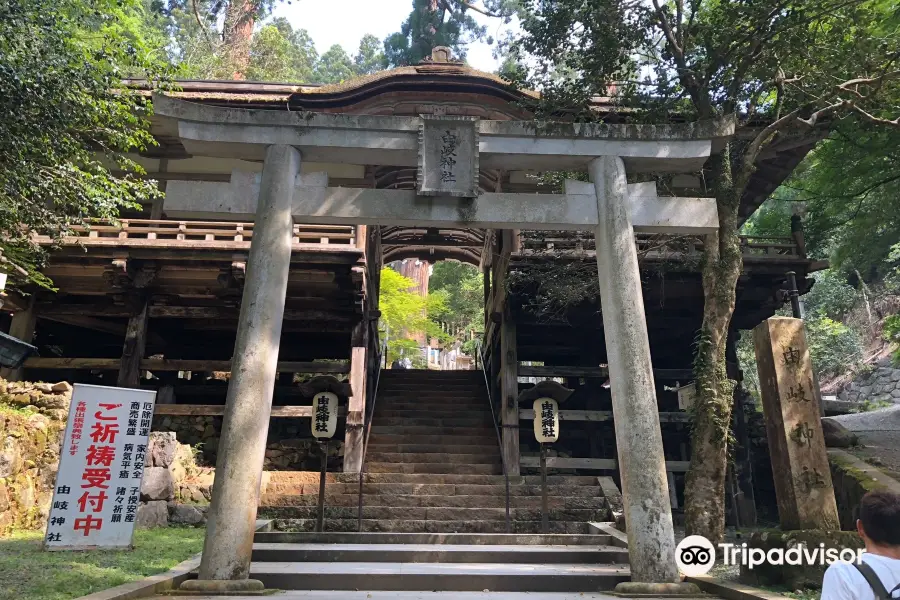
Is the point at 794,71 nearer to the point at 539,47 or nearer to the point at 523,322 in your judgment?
the point at 539,47

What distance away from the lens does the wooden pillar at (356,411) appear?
412 inches

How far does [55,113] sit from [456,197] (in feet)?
15.8

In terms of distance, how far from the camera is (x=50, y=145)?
6902 millimetres

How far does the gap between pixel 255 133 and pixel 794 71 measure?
7.33 metres

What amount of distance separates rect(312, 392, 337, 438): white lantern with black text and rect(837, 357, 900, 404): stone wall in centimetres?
2364

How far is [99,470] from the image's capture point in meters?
6.48

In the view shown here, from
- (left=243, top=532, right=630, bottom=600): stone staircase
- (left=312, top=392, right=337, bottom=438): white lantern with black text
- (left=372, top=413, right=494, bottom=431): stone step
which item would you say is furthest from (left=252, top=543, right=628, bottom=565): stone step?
(left=372, top=413, right=494, bottom=431): stone step

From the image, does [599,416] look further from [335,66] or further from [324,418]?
[335,66]

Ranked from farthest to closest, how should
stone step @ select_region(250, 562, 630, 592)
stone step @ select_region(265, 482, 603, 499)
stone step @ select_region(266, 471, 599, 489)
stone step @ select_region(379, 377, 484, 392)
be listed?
stone step @ select_region(379, 377, 484, 392)
stone step @ select_region(266, 471, 599, 489)
stone step @ select_region(265, 482, 603, 499)
stone step @ select_region(250, 562, 630, 592)

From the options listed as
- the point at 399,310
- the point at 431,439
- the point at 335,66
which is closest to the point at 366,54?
the point at 335,66

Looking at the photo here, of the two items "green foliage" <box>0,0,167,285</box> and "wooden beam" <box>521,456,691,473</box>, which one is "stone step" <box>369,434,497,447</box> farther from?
"green foliage" <box>0,0,167,285</box>

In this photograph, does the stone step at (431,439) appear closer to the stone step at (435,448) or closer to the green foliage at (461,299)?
the stone step at (435,448)

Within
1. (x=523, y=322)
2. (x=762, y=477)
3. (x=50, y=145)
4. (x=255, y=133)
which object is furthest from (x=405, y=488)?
(x=762, y=477)

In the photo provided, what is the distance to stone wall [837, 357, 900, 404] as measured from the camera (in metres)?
23.1
